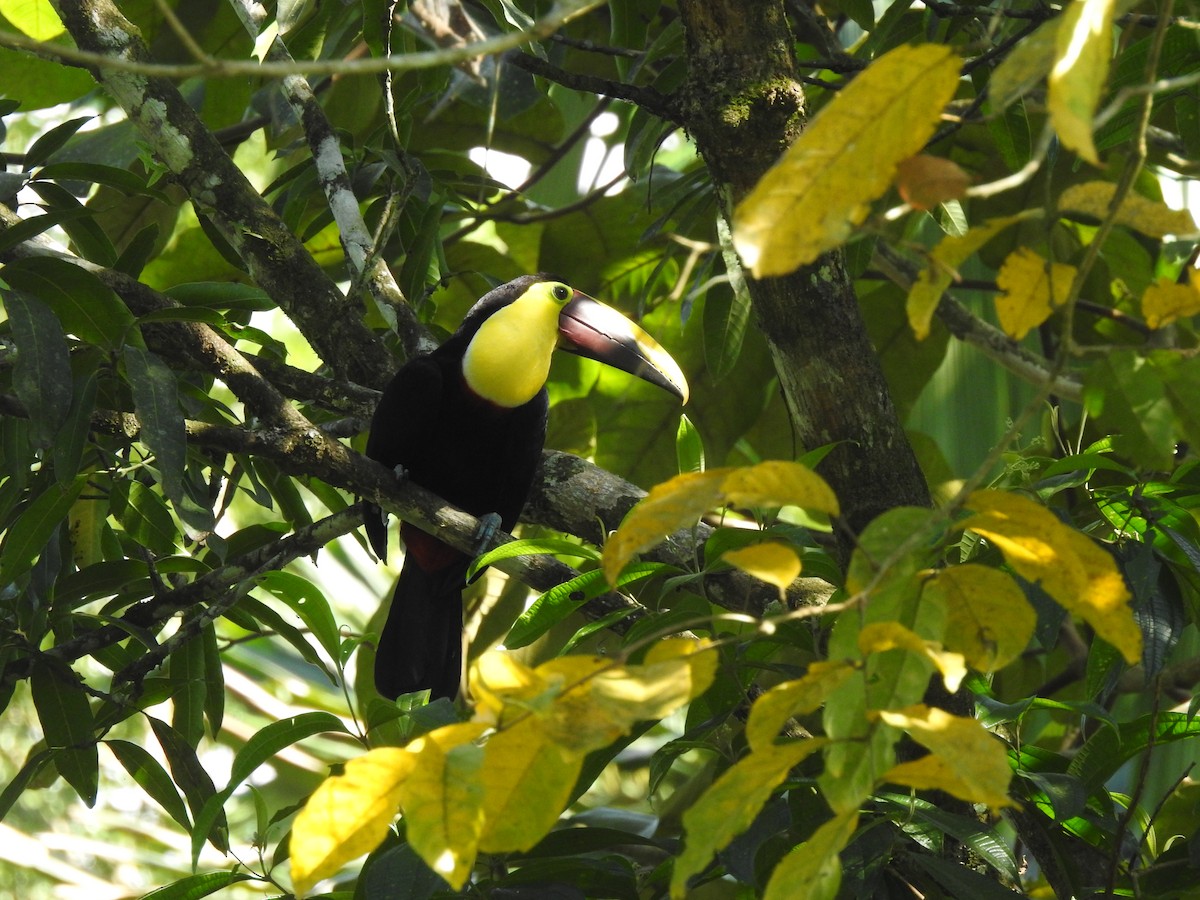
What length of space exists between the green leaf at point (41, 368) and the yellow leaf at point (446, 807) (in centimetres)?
110

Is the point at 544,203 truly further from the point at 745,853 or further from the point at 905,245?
the point at 905,245

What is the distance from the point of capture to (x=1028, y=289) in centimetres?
91

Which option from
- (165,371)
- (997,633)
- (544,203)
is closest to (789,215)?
(997,633)

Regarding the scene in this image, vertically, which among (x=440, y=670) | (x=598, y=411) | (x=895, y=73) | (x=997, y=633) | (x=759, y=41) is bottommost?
(x=440, y=670)

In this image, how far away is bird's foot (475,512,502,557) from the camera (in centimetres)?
224

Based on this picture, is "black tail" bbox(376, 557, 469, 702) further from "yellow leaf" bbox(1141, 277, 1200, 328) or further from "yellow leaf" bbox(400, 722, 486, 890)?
"yellow leaf" bbox(1141, 277, 1200, 328)

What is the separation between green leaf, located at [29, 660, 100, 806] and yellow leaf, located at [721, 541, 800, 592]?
1524 millimetres

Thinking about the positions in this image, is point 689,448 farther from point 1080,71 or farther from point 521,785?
point 1080,71

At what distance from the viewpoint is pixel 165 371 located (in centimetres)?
185

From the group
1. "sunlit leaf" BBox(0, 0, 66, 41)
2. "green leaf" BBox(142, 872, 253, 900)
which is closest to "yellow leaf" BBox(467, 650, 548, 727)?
"green leaf" BBox(142, 872, 253, 900)

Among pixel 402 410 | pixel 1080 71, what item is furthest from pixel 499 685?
pixel 402 410

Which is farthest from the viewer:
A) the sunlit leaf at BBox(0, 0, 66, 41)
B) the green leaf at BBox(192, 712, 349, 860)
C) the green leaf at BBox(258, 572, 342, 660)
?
the sunlit leaf at BBox(0, 0, 66, 41)

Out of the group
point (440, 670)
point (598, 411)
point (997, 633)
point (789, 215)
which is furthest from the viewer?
point (598, 411)

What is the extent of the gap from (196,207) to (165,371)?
25.3 inches
